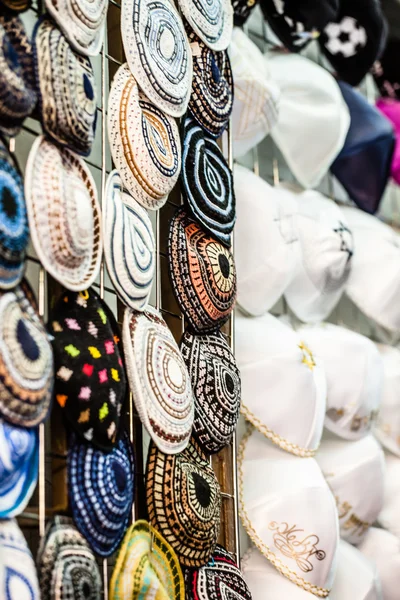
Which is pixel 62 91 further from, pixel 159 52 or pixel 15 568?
pixel 15 568

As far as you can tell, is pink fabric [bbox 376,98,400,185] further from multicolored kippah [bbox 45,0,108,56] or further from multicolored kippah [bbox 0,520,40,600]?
multicolored kippah [bbox 0,520,40,600]

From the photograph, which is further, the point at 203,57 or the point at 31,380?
the point at 203,57

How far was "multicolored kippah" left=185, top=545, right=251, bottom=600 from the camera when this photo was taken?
2.50 ft

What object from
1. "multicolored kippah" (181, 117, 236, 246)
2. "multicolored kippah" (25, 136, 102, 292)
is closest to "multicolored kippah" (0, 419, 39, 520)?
"multicolored kippah" (25, 136, 102, 292)

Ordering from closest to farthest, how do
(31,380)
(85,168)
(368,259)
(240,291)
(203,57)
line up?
(31,380) → (85,168) → (203,57) → (240,291) → (368,259)

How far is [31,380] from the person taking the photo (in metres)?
0.57

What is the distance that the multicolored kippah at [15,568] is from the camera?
1.74ft

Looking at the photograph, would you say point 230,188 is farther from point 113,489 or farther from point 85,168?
point 113,489

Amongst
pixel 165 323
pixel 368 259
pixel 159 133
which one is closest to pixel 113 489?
pixel 165 323

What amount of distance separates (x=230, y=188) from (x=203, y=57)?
0.15 m


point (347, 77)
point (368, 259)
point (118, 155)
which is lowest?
point (368, 259)

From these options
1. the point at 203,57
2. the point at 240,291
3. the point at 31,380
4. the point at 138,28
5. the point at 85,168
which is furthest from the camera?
the point at 240,291

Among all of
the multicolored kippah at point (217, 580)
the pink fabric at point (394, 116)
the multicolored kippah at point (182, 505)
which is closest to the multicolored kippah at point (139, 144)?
the multicolored kippah at point (182, 505)

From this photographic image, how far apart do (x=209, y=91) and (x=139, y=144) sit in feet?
0.61
